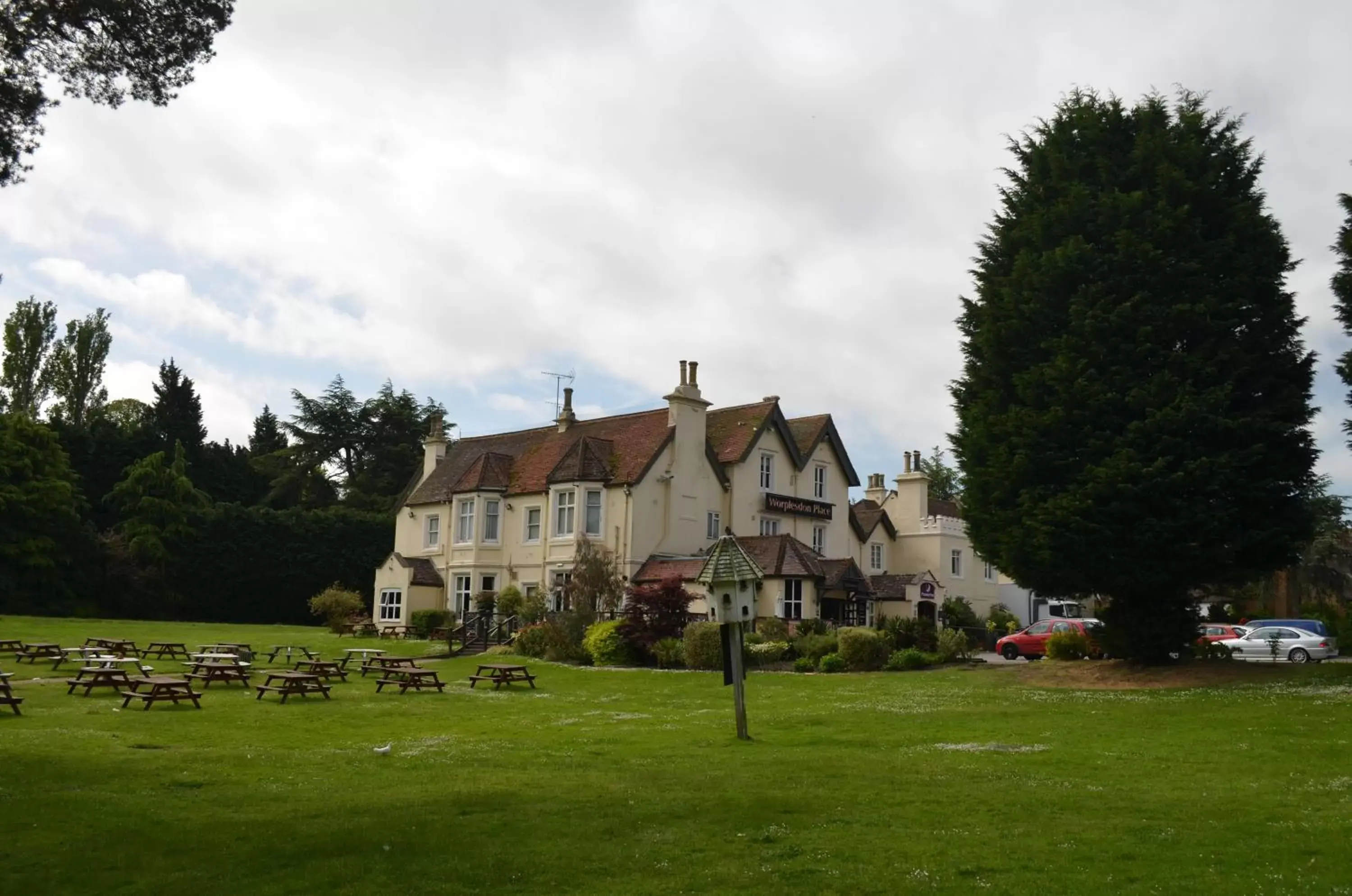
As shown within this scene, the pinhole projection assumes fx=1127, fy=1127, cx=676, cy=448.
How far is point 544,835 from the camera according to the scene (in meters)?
11.0

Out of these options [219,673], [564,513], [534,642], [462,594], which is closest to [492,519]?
[462,594]

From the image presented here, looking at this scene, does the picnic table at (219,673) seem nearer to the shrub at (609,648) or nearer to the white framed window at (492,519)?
the shrub at (609,648)

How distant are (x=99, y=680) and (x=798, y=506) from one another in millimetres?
33099

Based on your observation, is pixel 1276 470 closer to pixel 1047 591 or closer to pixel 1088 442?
pixel 1088 442

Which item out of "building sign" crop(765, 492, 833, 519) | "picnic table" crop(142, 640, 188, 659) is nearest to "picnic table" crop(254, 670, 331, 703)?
"picnic table" crop(142, 640, 188, 659)

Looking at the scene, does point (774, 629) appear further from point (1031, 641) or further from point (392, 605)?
point (392, 605)

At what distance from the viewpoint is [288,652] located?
120 feet

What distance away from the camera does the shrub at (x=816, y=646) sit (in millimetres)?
35000

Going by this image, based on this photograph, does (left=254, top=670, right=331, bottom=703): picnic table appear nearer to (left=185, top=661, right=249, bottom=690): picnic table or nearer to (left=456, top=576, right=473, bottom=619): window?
(left=185, top=661, right=249, bottom=690): picnic table

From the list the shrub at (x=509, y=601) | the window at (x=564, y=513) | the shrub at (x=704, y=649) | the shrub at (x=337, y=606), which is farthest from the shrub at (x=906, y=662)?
the shrub at (x=337, y=606)

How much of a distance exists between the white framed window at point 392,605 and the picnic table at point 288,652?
9658mm

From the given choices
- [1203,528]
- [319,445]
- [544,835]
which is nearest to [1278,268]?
[1203,528]

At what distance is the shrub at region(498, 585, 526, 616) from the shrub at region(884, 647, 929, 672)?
55.6 ft

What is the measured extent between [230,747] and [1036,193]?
23.7 m
